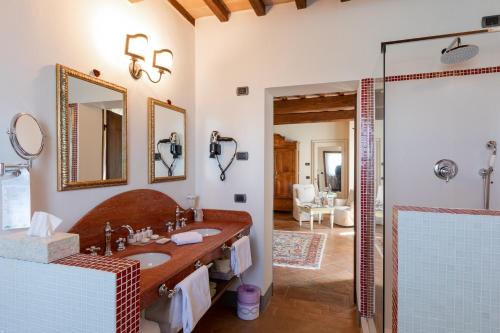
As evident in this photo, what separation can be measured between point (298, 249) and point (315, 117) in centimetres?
289

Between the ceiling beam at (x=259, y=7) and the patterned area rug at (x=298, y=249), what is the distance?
318 centimetres

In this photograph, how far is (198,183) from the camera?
9.57ft

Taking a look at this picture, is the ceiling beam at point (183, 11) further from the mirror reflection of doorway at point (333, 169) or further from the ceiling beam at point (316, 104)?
the mirror reflection of doorway at point (333, 169)

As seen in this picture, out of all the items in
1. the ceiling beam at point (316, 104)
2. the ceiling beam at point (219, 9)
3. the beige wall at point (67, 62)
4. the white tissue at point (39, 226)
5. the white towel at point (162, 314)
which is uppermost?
the ceiling beam at point (219, 9)

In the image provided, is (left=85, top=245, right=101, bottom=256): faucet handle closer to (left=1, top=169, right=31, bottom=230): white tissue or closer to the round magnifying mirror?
(left=1, top=169, right=31, bottom=230): white tissue

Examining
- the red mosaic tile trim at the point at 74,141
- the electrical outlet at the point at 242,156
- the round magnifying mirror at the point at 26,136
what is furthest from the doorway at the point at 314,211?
the round magnifying mirror at the point at 26,136

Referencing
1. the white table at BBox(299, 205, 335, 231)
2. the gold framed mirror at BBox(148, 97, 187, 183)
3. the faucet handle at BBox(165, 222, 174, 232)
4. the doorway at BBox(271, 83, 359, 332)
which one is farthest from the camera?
the white table at BBox(299, 205, 335, 231)

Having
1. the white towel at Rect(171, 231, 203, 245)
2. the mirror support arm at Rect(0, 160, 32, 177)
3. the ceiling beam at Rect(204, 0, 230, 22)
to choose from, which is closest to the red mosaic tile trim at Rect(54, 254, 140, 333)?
the mirror support arm at Rect(0, 160, 32, 177)

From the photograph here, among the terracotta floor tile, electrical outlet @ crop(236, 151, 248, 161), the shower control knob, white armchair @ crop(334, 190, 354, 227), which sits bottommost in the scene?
the terracotta floor tile

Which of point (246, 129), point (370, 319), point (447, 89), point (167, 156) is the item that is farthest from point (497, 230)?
point (167, 156)

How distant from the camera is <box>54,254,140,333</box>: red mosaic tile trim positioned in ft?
3.13

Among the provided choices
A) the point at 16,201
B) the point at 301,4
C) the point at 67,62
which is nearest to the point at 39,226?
the point at 16,201

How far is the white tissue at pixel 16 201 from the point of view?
4.02ft

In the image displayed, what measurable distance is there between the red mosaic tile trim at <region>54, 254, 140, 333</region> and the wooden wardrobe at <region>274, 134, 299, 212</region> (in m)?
6.88
